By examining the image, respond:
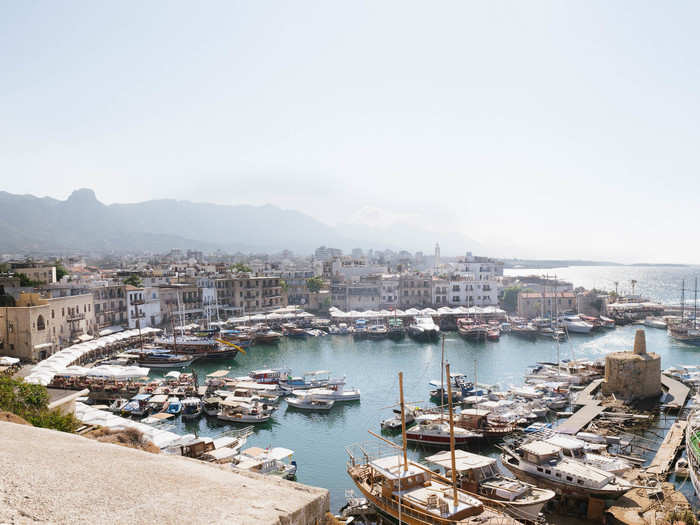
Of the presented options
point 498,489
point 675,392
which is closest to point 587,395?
point 675,392

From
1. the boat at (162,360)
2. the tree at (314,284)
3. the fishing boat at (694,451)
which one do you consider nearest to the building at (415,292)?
the tree at (314,284)

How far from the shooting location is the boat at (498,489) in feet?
47.6

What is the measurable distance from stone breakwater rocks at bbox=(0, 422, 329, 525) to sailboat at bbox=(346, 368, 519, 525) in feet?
28.5

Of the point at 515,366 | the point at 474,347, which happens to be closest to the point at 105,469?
the point at 515,366

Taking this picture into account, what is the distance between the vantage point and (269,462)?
1892 cm

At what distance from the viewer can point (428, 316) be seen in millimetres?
60219

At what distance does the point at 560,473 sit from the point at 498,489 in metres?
2.83

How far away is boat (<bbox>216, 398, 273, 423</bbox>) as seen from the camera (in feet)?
83.9

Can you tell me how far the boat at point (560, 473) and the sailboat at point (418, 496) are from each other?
12.9ft

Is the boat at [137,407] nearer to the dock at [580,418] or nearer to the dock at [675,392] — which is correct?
the dock at [580,418]

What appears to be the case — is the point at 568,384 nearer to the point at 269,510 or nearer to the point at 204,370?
the point at 204,370

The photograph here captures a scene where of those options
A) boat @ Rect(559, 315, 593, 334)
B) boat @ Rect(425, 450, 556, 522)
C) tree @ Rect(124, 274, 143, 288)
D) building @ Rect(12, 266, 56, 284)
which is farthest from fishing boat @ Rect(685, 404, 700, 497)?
building @ Rect(12, 266, 56, 284)

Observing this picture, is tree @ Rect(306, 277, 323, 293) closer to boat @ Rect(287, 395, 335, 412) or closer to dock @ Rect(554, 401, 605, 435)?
boat @ Rect(287, 395, 335, 412)

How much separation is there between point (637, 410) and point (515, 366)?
14055 mm
